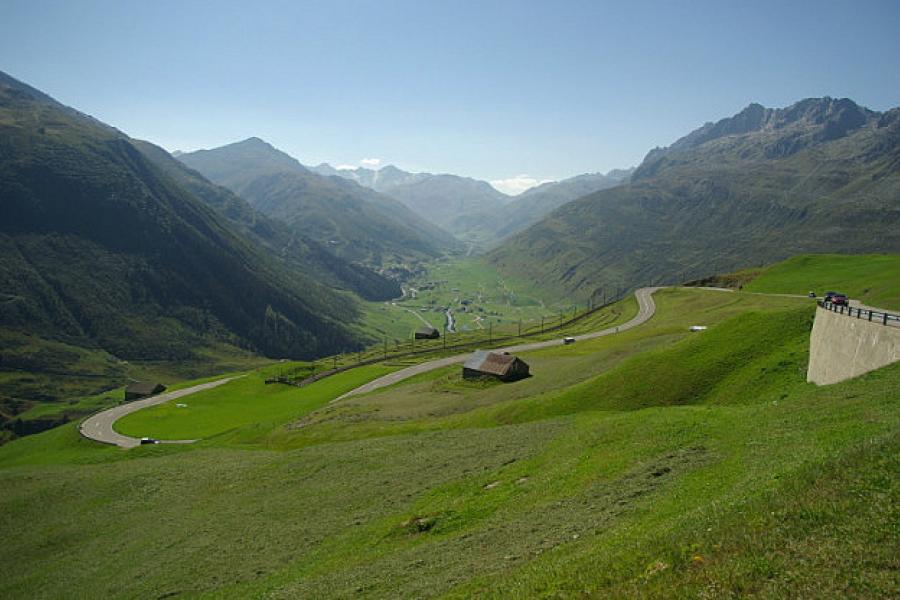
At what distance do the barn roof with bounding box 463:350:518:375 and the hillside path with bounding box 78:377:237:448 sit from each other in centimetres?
5079

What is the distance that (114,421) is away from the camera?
116812 millimetres

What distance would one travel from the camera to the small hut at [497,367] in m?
96.8

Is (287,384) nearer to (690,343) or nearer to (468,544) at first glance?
(690,343)

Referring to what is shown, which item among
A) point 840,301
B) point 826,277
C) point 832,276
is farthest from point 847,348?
point 832,276

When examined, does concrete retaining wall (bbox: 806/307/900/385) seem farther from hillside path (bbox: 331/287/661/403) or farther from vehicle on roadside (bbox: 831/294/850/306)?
hillside path (bbox: 331/287/661/403)

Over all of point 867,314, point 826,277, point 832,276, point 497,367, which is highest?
point 867,314

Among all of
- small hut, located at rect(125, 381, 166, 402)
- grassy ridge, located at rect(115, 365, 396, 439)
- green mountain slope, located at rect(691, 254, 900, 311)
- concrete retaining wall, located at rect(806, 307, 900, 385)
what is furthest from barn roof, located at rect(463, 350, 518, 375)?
small hut, located at rect(125, 381, 166, 402)

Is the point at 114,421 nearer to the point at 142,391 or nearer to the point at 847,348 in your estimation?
the point at 142,391

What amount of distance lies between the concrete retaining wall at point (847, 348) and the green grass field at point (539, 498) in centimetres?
211

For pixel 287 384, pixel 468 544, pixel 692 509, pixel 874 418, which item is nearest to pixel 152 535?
pixel 468 544

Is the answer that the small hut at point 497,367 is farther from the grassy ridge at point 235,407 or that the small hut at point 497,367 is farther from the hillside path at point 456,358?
the grassy ridge at point 235,407

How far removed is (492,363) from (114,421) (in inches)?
3197

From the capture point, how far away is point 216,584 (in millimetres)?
32406

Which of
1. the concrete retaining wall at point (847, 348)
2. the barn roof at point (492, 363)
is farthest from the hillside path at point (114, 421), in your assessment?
the concrete retaining wall at point (847, 348)
